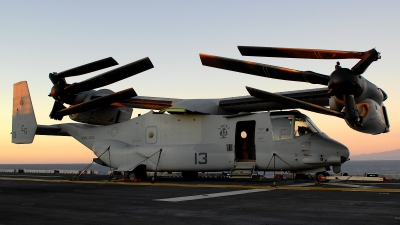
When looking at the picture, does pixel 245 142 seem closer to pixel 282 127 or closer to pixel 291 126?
pixel 282 127

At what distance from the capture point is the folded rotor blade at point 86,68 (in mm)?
21594

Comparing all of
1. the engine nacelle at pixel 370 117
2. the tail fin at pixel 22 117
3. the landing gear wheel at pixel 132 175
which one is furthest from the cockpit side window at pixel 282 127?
the tail fin at pixel 22 117

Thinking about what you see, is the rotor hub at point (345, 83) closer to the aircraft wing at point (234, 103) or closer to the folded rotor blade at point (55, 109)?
the aircraft wing at point (234, 103)

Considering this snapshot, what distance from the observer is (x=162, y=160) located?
21.8 m

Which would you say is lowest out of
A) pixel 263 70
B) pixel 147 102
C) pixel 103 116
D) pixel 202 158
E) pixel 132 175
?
pixel 132 175

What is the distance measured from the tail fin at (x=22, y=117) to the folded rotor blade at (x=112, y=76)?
125 inches

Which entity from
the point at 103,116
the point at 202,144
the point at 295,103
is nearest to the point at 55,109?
the point at 103,116

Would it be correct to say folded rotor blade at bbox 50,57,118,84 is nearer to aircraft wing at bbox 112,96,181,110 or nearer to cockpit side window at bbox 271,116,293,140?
aircraft wing at bbox 112,96,181,110

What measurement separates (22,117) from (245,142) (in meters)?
13.8

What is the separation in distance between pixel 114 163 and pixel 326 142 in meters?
11.5

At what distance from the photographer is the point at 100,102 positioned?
71.6ft

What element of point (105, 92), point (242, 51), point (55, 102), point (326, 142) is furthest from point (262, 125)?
point (55, 102)

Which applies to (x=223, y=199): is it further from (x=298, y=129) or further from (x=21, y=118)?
(x=21, y=118)

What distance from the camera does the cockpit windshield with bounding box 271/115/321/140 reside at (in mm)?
19500
